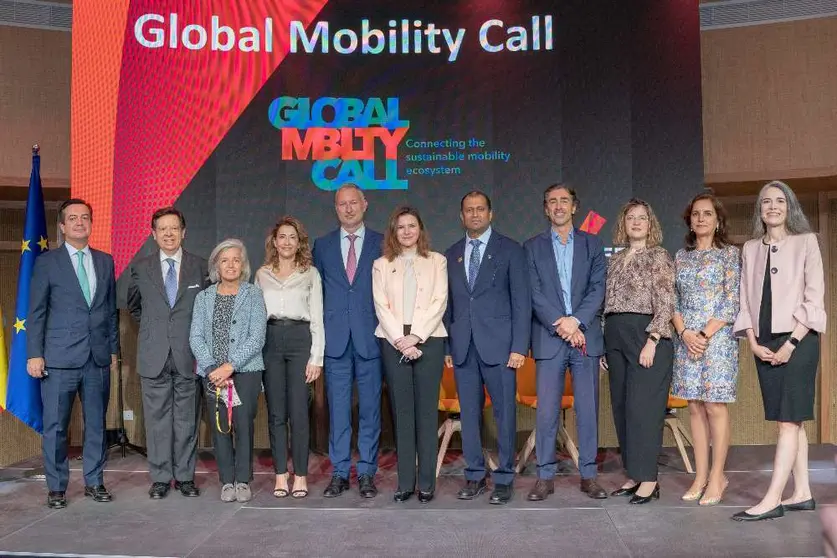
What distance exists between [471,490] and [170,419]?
5.67 ft

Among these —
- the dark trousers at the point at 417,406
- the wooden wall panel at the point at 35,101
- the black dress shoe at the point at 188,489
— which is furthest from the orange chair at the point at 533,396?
the wooden wall panel at the point at 35,101

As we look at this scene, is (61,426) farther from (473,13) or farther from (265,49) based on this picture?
(473,13)

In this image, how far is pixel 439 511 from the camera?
162 inches

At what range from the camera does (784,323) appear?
12.8ft

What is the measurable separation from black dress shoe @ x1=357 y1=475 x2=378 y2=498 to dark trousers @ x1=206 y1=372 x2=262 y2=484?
62 cm

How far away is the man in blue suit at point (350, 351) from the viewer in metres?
4.45

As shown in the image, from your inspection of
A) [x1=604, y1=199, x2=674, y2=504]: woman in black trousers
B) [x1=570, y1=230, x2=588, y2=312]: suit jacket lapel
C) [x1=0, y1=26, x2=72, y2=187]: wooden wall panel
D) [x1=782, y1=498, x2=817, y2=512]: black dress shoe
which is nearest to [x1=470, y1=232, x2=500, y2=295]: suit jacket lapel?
[x1=570, y1=230, x2=588, y2=312]: suit jacket lapel

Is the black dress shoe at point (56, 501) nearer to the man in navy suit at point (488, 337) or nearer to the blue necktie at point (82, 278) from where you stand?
the blue necktie at point (82, 278)

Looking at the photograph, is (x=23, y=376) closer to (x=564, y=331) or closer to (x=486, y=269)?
(x=486, y=269)

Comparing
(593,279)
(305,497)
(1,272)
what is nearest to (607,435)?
(593,279)

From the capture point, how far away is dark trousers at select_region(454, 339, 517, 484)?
14.2 feet

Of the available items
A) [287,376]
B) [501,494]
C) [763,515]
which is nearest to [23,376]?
[287,376]

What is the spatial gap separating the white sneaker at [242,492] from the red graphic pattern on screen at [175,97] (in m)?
2.03

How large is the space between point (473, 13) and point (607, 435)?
3.43m
